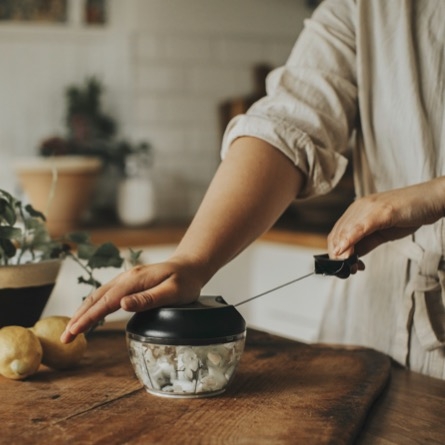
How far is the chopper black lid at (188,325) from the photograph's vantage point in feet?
2.77

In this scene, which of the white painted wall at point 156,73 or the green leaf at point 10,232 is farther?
the white painted wall at point 156,73

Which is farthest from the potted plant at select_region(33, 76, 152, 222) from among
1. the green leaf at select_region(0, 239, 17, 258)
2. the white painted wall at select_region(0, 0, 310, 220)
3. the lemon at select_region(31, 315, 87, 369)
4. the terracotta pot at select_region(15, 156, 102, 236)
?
the lemon at select_region(31, 315, 87, 369)

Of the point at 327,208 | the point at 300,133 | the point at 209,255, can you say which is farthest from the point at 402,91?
→ the point at 327,208

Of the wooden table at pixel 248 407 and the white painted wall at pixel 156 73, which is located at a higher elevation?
the white painted wall at pixel 156 73

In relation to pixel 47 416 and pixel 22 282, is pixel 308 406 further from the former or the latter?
pixel 22 282

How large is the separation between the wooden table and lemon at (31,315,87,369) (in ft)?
0.05

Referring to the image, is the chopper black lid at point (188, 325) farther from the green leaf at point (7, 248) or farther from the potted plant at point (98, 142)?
the potted plant at point (98, 142)

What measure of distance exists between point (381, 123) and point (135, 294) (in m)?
0.56

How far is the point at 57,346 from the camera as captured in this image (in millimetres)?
975

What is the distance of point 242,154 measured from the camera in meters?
1.16

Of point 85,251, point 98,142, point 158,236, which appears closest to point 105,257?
point 85,251

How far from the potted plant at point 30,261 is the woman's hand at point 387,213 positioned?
0.29 metres

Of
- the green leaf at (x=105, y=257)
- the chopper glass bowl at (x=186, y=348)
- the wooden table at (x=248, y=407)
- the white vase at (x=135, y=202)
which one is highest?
the green leaf at (x=105, y=257)

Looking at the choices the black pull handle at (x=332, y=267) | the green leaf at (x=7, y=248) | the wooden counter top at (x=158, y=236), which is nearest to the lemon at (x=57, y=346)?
the green leaf at (x=7, y=248)
